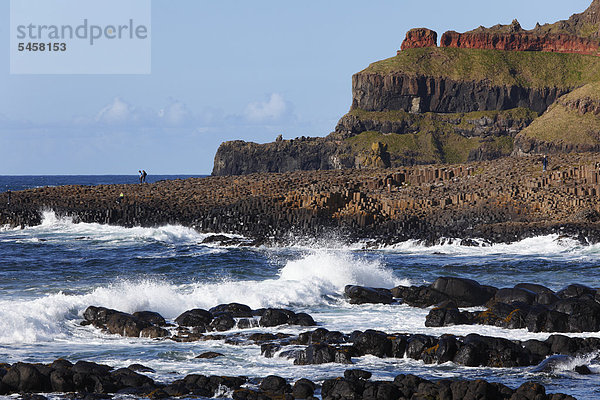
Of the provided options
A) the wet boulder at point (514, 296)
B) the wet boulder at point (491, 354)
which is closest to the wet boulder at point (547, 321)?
the wet boulder at point (514, 296)

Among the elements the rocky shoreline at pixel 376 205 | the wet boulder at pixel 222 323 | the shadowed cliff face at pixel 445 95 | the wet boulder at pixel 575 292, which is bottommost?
the wet boulder at pixel 222 323

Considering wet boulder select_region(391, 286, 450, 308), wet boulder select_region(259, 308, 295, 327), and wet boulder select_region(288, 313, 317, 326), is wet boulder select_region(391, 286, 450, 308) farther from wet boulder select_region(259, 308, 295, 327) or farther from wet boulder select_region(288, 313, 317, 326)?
wet boulder select_region(259, 308, 295, 327)

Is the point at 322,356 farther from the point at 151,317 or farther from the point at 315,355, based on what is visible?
the point at 151,317

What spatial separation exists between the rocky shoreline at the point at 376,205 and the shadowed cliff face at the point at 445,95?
123 meters

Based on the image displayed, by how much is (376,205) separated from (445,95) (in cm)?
14544

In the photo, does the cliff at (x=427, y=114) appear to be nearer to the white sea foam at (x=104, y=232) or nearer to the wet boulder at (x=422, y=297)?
the white sea foam at (x=104, y=232)

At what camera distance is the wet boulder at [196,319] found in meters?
21.4

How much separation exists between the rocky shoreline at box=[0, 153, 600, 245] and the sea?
5.42 feet

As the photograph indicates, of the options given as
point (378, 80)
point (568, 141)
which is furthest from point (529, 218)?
point (378, 80)

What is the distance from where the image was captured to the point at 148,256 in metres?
41.7

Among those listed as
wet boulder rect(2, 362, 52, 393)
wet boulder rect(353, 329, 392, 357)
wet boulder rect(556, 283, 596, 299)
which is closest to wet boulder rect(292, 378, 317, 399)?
wet boulder rect(353, 329, 392, 357)

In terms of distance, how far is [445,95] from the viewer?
19075 centimetres

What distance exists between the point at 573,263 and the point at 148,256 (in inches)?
824

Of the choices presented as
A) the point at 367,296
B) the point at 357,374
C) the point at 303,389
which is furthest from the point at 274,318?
the point at 303,389
